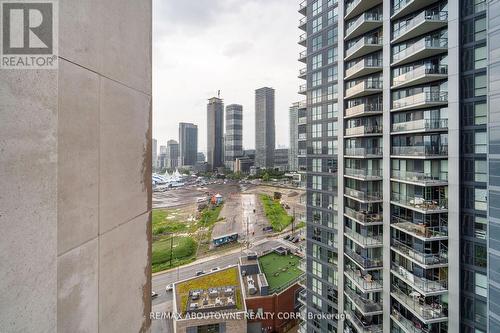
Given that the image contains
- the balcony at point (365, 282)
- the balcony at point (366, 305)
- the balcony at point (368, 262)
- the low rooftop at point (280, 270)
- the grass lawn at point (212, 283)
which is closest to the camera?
the balcony at point (366, 305)

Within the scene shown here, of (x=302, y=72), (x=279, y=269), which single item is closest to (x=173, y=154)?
(x=279, y=269)

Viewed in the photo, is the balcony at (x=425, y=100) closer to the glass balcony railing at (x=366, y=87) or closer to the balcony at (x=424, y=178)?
the glass balcony railing at (x=366, y=87)

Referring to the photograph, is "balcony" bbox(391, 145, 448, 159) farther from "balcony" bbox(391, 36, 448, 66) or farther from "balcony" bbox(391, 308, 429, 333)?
"balcony" bbox(391, 308, 429, 333)

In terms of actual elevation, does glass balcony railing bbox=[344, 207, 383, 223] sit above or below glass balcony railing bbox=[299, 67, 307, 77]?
below

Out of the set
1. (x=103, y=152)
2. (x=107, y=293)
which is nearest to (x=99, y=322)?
(x=107, y=293)

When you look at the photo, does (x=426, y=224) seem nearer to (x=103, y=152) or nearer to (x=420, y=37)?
(x=420, y=37)

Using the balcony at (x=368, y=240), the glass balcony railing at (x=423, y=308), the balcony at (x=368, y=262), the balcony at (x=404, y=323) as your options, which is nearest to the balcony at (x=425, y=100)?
the balcony at (x=368, y=240)

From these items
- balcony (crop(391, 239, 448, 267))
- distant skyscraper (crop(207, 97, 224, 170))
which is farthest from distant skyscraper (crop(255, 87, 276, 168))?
balcony (crop(391, 239, 448, 267))
